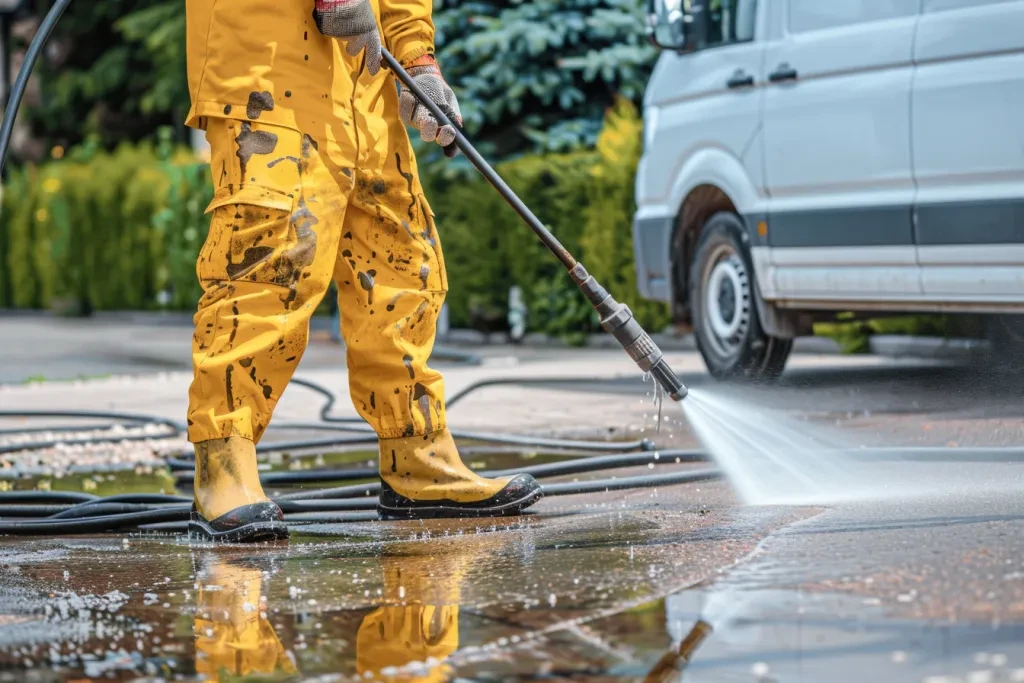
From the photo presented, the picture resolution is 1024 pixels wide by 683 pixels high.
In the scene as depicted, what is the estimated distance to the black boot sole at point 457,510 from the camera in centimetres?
428

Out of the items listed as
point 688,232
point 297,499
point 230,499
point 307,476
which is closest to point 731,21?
point 688,232

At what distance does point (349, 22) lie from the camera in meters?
4.01

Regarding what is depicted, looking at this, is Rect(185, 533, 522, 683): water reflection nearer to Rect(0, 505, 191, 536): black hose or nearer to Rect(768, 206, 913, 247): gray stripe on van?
Rect(0, 505, 191, 536): black hose

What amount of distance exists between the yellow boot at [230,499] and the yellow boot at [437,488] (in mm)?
379

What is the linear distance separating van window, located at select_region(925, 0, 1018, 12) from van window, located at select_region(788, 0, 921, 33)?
0.08 m

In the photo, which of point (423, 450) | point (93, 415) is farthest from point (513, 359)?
point (423, 450)

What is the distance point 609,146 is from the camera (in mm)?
12625

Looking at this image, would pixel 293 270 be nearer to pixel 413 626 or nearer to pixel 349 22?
pixel 349 22

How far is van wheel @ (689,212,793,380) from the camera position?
8.26m

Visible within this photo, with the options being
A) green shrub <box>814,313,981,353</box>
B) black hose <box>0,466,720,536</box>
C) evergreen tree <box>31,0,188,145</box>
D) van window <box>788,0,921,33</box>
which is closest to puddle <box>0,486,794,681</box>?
black hose <box>0,466,720,536</box>

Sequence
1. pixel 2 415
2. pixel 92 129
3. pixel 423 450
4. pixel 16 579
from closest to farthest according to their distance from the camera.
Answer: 1. pixel 16 579
2. pixel 423 450
3. pixel 2 415
4. pixel 92 129

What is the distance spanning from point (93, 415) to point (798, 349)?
209 inches

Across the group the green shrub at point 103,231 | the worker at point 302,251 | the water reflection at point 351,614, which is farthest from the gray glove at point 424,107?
the green shrub at point 103,231

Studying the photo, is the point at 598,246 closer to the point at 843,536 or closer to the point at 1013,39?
the point at 1013,39
